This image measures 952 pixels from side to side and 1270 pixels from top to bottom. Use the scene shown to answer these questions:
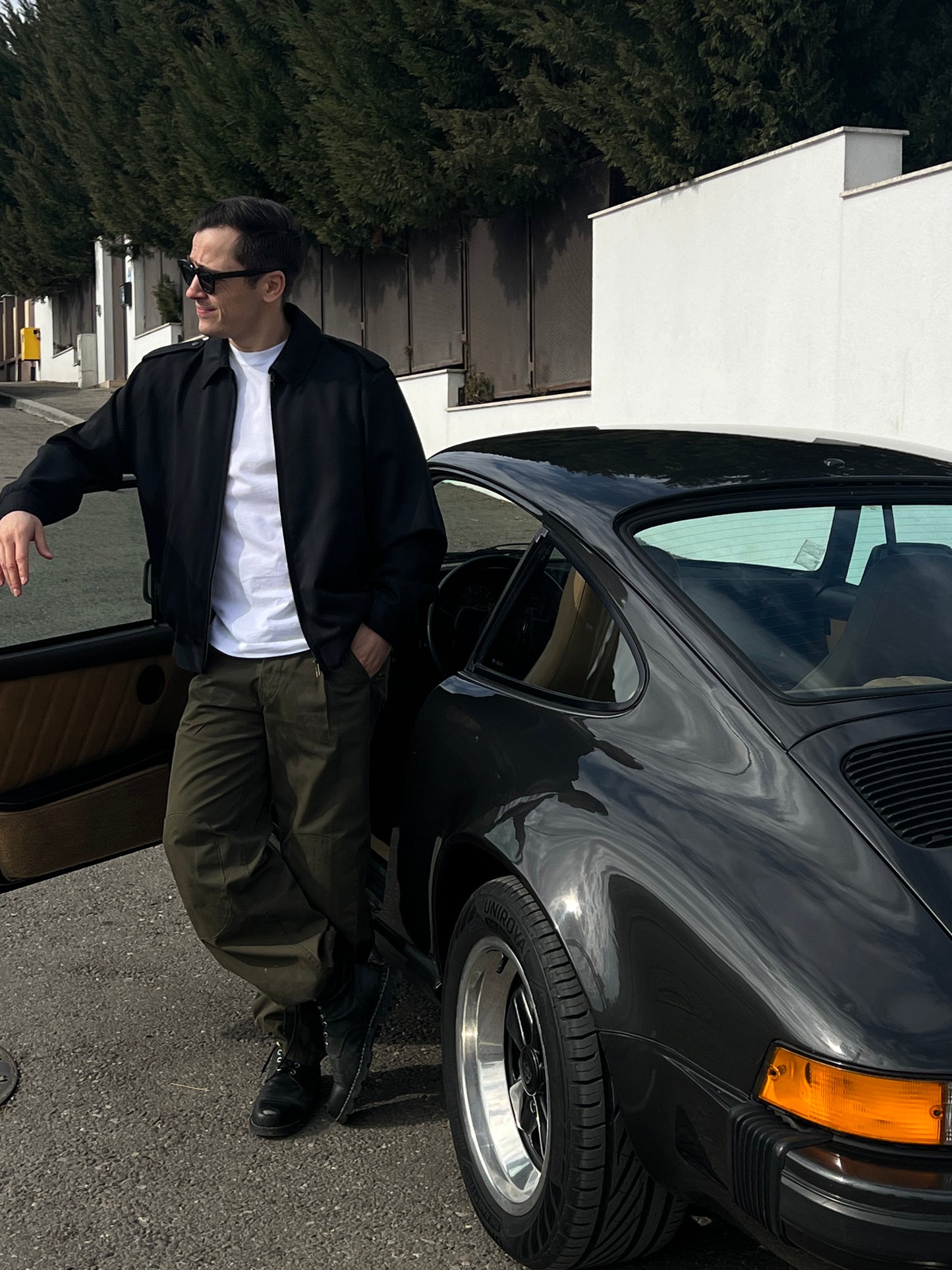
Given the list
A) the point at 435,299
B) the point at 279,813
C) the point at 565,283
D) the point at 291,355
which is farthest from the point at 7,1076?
the point at 435,299

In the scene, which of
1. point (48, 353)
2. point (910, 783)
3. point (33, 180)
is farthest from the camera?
point (48, 353)

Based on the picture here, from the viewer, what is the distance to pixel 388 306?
19.6 m

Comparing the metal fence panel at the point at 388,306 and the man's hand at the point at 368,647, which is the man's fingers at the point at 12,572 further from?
the metal fence panel at the point at 388,306

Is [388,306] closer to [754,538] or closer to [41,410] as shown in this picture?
[41,410]

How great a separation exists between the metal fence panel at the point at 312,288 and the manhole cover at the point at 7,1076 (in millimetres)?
19095

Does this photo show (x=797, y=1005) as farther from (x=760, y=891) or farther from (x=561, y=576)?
(x=561, y=576)

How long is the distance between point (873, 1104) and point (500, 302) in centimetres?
1517

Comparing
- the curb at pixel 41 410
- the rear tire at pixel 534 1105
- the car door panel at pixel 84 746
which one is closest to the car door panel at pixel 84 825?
the car door panel at pixel 84 746

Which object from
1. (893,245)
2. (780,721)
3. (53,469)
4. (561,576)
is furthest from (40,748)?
(893,245)

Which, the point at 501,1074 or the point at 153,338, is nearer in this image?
the point at 501,1074

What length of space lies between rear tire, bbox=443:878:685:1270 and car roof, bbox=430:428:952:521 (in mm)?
882

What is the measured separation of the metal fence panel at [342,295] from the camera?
67.3 feet

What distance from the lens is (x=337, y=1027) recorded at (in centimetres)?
311

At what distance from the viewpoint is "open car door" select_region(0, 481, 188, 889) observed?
11.1 ft
